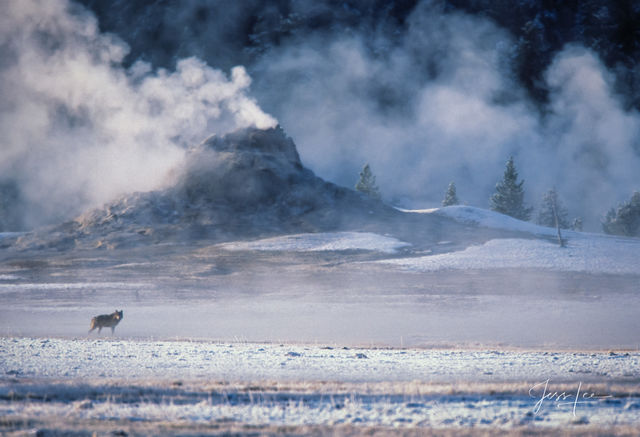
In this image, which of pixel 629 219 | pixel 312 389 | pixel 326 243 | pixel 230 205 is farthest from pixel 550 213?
pixel 312 389

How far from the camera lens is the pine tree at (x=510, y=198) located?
121312 millimetres

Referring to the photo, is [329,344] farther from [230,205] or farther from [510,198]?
[510,198]

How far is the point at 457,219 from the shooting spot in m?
77.3

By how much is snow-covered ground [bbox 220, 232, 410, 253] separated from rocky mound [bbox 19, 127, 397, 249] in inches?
194

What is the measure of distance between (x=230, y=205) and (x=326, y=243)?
21.3m

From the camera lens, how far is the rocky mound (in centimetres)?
6488

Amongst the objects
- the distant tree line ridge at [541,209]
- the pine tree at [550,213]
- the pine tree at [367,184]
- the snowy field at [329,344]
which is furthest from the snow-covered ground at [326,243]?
the pine tree at [550,213]

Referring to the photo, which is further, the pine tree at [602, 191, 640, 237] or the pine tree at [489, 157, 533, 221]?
the pine tree at [489, 157, 533, 221]

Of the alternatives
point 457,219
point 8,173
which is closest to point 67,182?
point 8,173

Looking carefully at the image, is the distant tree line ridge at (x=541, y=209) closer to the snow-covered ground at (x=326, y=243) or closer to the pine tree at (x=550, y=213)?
the pine tree at (x=550, y=213)

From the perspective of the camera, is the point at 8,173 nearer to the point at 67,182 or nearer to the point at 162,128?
the point at 67,182

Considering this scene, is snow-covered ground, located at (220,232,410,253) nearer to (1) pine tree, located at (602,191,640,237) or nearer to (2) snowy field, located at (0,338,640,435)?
(2) snowy field, located at (0,338,640,435)

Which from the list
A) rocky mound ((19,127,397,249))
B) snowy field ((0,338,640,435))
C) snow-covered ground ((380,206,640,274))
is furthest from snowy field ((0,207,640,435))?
rocky mound ((19,127,397,249))

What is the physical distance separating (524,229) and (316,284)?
41669 mm
